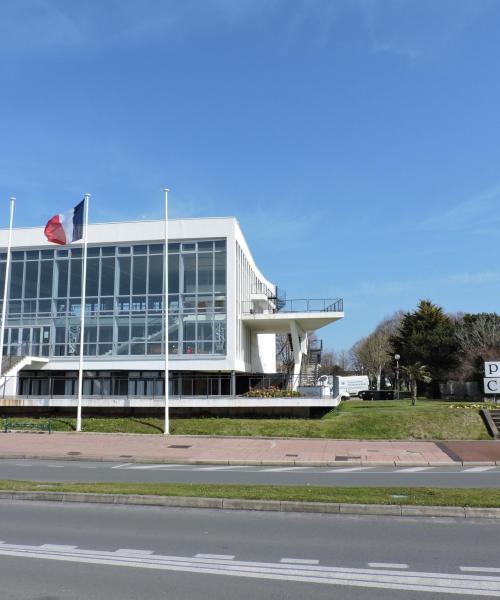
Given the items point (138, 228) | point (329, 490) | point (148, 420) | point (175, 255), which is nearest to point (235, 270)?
point (175, 255)

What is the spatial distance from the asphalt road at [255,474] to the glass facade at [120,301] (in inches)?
614

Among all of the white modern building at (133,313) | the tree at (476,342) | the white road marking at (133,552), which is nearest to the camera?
the white road marking at (133,552)

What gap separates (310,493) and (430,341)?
177ft

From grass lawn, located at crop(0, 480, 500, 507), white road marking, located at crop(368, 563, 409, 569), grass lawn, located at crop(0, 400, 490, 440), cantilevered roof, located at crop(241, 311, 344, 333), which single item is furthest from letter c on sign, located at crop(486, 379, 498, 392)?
white road marking, located at crop(368, 563, 409, 569)

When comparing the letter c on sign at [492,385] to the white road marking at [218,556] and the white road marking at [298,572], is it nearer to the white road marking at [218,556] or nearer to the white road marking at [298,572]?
the white road marking at [298,572]

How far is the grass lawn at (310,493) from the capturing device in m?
9.84

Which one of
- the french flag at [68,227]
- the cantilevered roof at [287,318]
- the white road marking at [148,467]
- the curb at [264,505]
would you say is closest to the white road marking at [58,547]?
the curb at [264,505]

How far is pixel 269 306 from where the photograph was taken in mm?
41469

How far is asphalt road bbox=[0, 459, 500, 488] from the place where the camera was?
14328mm

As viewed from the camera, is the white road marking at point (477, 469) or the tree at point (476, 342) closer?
the white road marking at point (477, 469)

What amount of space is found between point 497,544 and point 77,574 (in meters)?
5.24

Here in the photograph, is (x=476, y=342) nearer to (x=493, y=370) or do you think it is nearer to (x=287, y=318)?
(x=287, y=318)

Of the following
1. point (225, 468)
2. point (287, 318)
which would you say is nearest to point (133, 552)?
point (225, 468)

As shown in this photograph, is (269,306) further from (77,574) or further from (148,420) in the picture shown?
(77,574)
